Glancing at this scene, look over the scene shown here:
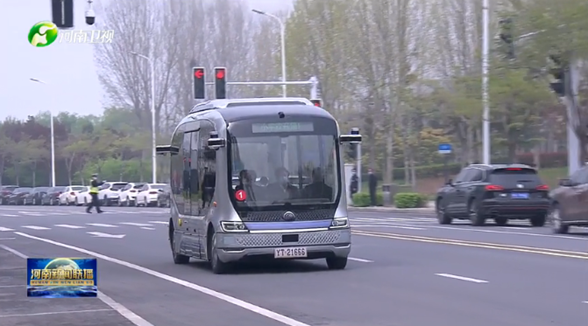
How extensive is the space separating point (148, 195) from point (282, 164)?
51414mm

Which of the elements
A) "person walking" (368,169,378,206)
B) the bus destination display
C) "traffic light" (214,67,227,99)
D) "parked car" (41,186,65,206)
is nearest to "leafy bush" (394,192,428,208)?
"person walking" (368,169,378,206)

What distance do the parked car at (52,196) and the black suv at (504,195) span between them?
55.0m

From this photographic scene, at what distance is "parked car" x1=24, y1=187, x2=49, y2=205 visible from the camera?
8612cm

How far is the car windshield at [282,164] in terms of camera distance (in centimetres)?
1778

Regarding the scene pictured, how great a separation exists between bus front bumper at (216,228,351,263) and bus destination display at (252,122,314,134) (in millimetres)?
1708

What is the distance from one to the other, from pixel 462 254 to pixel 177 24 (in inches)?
2030

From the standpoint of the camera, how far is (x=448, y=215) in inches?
1305

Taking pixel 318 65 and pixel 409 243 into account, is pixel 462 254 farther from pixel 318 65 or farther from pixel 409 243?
pixel 318 65

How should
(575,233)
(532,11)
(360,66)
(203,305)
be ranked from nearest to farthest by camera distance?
(203,305)
(575,233)
(532,11)
(360,66)

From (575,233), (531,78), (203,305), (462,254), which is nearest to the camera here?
(203,305)

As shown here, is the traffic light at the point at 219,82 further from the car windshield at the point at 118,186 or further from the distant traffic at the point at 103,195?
the car windshield at the point at 118,186

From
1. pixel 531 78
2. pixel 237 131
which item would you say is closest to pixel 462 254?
pixel 237 131

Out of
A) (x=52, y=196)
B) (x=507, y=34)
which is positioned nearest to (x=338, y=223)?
(x=507, y=34)

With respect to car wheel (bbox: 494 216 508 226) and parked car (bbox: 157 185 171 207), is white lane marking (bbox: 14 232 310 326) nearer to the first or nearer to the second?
car wheel (bbox: 494 216 508 226)
